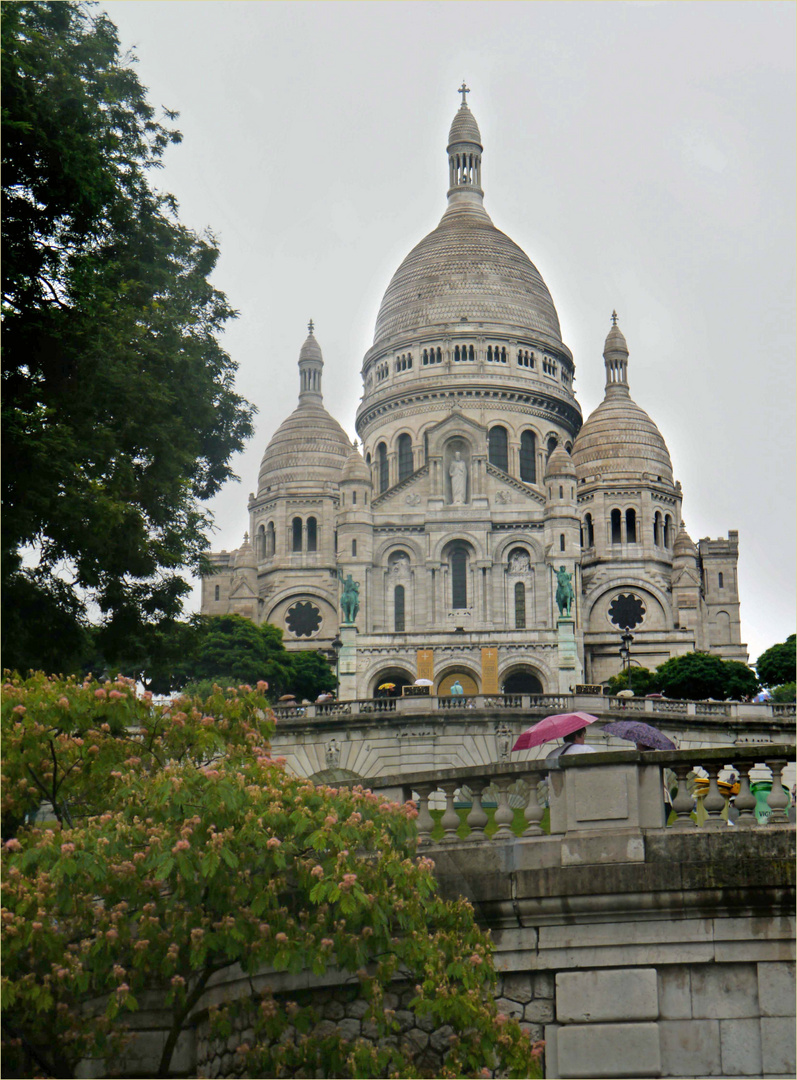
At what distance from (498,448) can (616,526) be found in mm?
8561

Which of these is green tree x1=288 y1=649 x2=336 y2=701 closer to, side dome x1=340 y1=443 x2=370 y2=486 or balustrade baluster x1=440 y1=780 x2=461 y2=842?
side dome x1=340 y1=443 x2=370 y2=486

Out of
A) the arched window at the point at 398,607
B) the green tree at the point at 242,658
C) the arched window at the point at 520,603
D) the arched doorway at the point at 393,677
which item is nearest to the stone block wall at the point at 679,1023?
the green tree at the point at 242,658

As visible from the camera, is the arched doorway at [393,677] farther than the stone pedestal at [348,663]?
Yes

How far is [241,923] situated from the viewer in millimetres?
12547

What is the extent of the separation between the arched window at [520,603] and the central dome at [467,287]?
73.0ft

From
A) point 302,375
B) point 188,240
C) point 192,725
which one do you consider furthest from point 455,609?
point 192,725

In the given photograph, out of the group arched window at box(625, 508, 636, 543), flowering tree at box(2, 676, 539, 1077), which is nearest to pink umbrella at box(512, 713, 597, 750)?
flowering tree at box(2, 676, 539, 1077)

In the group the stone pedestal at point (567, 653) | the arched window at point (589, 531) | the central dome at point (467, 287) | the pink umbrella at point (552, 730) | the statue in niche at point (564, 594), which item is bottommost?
the pink umbrella at point (552, 730)

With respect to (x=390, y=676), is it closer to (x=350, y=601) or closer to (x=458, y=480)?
(x=350, y=601)

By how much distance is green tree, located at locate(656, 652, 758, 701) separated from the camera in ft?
219

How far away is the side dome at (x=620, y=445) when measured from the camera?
91625mm

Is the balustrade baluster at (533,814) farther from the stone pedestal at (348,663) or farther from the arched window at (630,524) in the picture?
the arched window at (630,524)

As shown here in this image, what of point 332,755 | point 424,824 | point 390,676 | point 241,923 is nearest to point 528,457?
point 390,676

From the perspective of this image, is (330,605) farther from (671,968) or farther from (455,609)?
(671,968)
